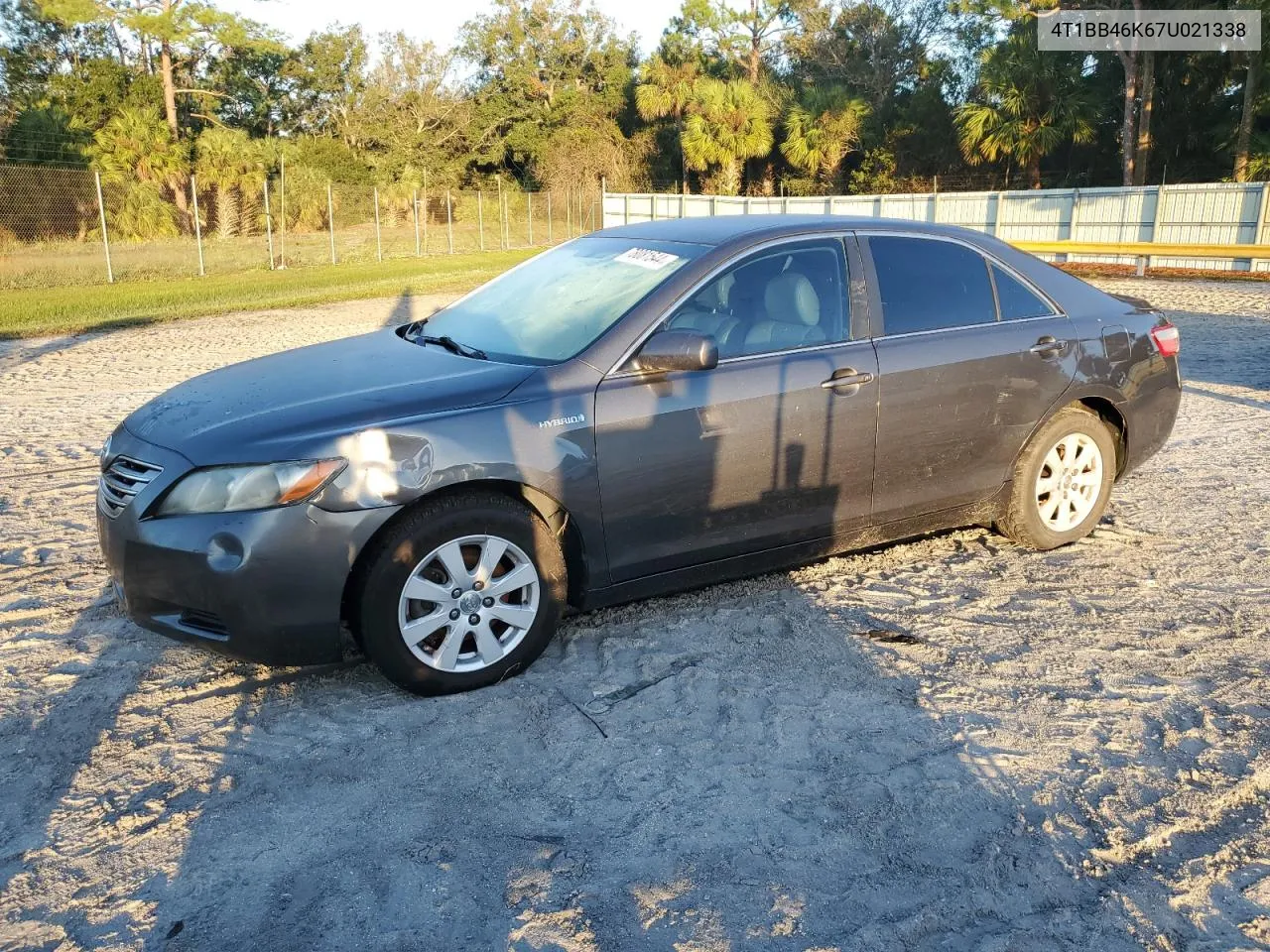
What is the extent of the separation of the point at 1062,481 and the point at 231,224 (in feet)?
98.3

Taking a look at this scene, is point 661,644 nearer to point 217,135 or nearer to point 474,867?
point 474,867

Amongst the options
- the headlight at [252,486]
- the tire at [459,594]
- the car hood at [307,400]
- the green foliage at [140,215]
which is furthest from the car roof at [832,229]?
the green foliage at [140,215]

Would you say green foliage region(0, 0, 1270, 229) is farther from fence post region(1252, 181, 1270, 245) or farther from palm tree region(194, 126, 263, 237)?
fence post region(1252, 181, 1270, 245)

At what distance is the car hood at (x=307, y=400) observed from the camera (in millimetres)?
3885

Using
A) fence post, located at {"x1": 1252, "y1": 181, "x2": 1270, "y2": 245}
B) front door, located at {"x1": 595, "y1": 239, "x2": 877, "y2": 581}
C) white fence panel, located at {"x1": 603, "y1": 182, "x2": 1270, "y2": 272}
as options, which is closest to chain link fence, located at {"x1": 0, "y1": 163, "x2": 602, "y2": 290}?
white fence panel, located at {"x1": 603, "y1": 182, "x2": 1270, "y2": 272}

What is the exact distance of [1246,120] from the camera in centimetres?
2919

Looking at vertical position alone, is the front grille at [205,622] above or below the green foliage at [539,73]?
below

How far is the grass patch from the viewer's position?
638 inches

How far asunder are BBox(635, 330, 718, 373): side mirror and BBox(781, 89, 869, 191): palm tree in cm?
3864

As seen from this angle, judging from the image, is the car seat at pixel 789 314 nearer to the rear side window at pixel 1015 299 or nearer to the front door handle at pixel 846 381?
the front door handle at pixel 846 381

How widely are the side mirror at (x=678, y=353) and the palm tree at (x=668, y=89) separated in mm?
43656

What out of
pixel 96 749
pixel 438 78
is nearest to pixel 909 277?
pixel 96 749

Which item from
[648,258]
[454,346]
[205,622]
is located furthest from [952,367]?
[205,622]

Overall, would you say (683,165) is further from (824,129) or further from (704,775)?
(704,775)
